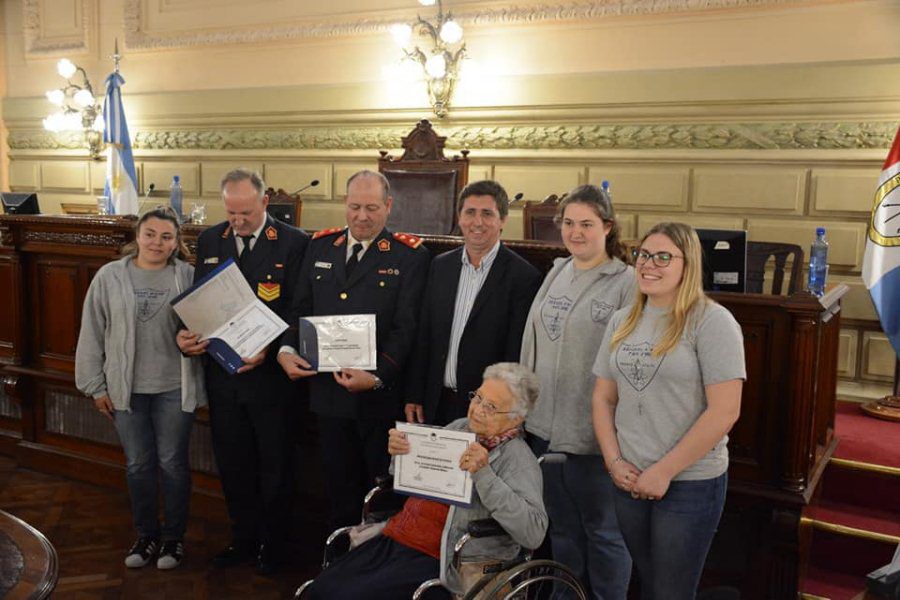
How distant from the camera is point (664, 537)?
2.01m

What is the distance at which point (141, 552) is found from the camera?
321 centimetres

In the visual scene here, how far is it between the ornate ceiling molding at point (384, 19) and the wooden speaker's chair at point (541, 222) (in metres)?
1.44

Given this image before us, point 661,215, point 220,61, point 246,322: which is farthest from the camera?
point 220,61

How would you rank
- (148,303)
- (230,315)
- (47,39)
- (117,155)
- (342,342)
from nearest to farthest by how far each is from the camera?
(342,342) → (230,315) → (148,303) → (117,155) → (47,39)

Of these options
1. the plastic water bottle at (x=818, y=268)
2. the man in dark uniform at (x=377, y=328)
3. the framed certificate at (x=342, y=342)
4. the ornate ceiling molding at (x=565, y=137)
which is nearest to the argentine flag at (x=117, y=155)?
the ornate ceiling molding at (x=565, y=137)

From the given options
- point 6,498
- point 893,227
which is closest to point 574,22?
point 893,227

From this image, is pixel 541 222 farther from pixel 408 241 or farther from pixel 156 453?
pixel 156 453

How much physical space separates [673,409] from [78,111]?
725 cm

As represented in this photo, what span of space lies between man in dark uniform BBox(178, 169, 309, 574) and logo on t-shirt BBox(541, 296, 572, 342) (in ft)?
3.42

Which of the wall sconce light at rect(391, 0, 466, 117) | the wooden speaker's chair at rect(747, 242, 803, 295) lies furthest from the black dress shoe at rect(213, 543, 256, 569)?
the wall sconce light at rect(391, 0, 466, 117)

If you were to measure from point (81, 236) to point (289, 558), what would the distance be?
74.4 inches

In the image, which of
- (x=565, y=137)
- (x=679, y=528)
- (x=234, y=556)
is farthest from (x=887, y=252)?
(x=234, y=556)

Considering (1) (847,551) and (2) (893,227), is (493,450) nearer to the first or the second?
(1) (847,551)

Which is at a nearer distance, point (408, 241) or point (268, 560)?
point (408, 241)
